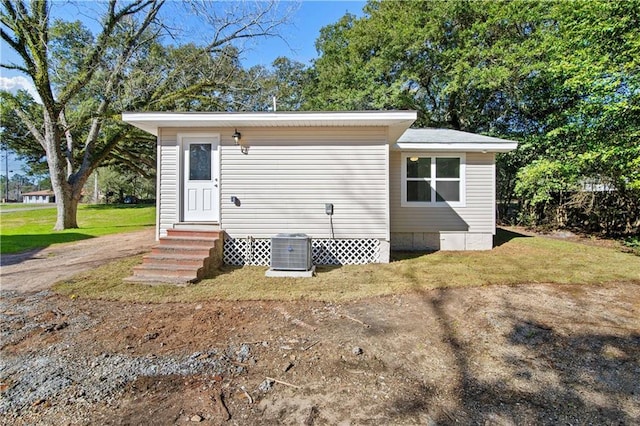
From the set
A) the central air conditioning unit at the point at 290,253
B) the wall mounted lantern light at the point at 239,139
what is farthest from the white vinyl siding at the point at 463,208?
the wall mounted lantern light at the point at 239,139

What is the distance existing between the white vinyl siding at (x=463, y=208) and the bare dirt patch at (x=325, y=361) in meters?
3.92

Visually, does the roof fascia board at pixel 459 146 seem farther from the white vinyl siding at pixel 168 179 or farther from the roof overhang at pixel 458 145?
the white vinyl siding at pixel 168 179

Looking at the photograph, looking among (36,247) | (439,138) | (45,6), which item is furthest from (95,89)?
(439,138)

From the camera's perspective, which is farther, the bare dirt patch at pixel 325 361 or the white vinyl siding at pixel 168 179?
the white vinyl siding at pixel 168 179

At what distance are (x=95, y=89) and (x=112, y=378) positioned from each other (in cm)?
1439

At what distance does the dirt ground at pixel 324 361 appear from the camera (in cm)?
229

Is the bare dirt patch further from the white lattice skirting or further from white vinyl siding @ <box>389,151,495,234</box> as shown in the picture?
white vinyl siding @ <box>389,151,495,234</box>

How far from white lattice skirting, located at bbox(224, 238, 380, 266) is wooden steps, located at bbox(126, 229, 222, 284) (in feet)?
1.09

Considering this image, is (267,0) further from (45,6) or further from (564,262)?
(564,262)

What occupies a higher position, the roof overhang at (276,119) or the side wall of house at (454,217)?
the roof overhang at (276,119)

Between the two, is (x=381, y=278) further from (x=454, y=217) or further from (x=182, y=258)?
(x=454, y=217)

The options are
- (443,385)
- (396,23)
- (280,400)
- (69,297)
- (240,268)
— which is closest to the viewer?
(280,400)

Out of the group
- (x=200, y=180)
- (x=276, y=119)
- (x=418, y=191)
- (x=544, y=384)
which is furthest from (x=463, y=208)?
(x=200, y=180)

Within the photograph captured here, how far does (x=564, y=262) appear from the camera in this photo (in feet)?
22.7
